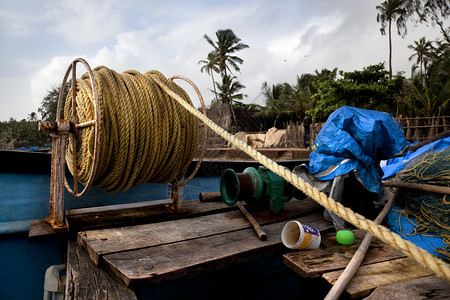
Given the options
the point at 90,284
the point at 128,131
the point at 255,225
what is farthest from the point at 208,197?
the point at 90,284

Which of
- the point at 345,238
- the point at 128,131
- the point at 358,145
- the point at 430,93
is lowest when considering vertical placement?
the point at 345,238

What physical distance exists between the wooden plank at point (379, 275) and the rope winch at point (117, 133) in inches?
64.9

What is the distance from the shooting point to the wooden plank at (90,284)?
4.84 feet

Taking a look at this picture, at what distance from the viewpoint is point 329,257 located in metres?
1.93

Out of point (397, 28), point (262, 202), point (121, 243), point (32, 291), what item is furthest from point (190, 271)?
point (397, 28)

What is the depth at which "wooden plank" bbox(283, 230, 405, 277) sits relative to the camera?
176cm

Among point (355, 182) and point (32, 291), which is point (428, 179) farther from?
point (32, 291)

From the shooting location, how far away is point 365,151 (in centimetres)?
270

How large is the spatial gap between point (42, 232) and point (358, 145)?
2.70m

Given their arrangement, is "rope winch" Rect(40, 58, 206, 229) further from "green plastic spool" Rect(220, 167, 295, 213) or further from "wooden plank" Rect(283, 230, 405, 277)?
"wooden plank" Rect(283, 230, 405, 277)

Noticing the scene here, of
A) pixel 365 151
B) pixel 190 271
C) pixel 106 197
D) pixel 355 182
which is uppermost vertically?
pixel 365 151

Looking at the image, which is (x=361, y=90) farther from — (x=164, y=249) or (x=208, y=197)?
(x=164, y=249)

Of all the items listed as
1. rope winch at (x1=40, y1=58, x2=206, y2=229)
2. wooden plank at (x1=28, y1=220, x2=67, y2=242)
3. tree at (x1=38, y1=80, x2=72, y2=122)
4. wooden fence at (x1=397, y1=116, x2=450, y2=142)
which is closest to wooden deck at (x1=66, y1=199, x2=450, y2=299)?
wooden plank at (x1=28, y1=220, x2=67, y2=242)

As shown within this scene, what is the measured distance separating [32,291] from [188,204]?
1541 millimetres
